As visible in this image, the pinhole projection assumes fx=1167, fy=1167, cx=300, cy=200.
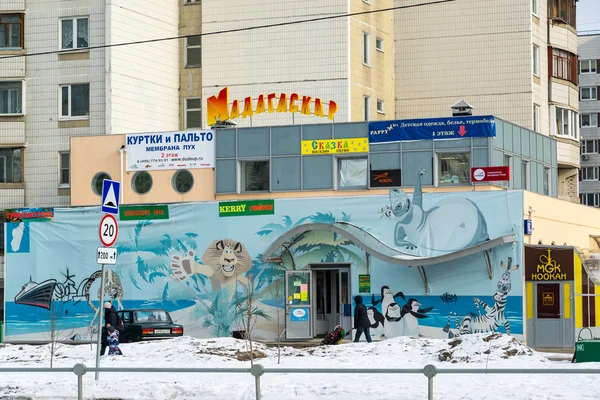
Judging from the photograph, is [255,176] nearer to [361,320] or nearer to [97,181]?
[97,181]

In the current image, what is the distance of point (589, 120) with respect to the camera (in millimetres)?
94188

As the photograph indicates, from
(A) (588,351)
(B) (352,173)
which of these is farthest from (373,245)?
(A) (588,351)

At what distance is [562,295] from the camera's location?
36344 millimetres

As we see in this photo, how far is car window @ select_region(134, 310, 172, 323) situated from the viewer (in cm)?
3650

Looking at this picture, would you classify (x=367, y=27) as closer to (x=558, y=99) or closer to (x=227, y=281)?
(x=558, y=99)

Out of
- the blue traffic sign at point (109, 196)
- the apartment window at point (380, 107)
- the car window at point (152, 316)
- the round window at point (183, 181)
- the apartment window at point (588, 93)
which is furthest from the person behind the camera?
the apartment window at point (588, 93)

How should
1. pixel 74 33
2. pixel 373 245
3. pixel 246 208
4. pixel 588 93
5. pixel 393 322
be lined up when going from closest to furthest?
pixel 373 245, pixel 393 322, pixel 246 208, pixel 74 33, pixel 588 93

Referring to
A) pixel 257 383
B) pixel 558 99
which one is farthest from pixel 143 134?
pixel 257 383

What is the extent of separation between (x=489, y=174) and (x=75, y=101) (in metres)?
18.3

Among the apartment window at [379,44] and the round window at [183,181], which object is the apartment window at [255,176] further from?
the apartment window at [379,44]

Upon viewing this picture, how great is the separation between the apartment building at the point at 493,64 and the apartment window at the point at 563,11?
0.07 metres

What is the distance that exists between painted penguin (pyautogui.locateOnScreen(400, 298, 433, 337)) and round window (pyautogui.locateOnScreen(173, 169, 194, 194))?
29.4ft

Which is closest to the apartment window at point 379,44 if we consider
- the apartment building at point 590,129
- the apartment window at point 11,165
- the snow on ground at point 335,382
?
the apartment window at point 11,165

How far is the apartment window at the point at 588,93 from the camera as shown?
93.8 metres
